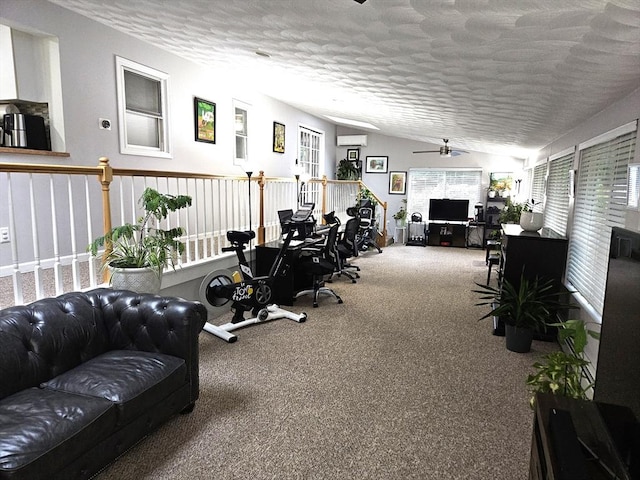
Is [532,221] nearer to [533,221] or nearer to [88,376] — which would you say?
[533,221]

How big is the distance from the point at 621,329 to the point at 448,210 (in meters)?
8.85

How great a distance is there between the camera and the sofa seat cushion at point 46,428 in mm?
1531

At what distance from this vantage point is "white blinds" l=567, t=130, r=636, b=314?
2.72 m

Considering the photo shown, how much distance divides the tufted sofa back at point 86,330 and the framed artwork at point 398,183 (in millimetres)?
8892

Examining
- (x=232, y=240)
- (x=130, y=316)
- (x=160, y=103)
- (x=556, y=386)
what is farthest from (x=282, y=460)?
(x=160, y=103)

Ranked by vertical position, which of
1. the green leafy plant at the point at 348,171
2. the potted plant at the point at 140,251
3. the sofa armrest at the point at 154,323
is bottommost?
the sofa armrest at the point at 154,323

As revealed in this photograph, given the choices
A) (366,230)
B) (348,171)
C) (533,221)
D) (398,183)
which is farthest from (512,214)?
(348,171)

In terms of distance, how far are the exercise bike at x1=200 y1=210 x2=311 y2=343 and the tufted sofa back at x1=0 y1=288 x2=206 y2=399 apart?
122 centimetres

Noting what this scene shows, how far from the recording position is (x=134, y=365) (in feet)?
Answer: 7.37

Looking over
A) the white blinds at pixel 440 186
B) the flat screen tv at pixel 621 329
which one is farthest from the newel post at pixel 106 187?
the white blinds at pixel 440 186

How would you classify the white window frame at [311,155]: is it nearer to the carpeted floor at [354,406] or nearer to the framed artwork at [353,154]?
the framed artwork at [353,154]

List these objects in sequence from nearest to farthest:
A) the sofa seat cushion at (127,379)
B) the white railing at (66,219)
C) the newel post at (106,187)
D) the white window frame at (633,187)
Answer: the sofa seat cushion at (127,379)
the white window frame at (633,187)
the white railing at (66,219)
the newel post at (106,187)

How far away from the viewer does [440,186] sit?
10438mm

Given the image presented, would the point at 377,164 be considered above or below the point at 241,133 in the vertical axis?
below
